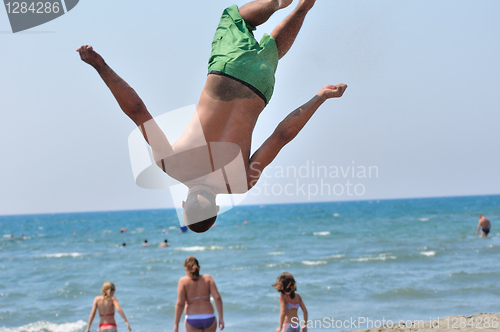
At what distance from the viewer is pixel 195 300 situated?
8.05 meters

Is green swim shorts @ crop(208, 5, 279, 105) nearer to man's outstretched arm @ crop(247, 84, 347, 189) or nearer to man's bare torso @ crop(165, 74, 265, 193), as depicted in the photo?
man's bare torso @ crop(165, 74, 265, 193)

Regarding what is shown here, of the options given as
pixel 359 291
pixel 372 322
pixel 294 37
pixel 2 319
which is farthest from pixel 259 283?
pixel 294 37

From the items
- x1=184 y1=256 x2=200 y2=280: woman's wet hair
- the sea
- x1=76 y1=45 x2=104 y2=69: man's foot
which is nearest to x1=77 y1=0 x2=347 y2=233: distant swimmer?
x1=76 y1=45 x2=104 y2=69: man's foot

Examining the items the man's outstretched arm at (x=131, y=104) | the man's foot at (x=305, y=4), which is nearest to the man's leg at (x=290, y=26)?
the man's foot at (x=305, y=4)

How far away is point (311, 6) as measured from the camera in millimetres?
4168

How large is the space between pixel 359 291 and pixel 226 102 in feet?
44.6

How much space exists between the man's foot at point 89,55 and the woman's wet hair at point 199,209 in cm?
122

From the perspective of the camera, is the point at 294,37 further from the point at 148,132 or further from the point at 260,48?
the point at 148,132

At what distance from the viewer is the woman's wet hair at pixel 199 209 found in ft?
12.3

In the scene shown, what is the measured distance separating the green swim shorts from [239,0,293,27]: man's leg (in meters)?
0.05

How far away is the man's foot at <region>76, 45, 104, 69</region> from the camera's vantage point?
10.7 ft

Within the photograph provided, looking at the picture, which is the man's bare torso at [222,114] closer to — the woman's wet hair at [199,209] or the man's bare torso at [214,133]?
the man's bare torso at [214,133]

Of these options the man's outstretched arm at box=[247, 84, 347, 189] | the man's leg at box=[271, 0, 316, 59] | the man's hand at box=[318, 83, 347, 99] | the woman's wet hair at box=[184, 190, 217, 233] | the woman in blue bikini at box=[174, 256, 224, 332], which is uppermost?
the man's leg at box=[271, 0, 316, 59]

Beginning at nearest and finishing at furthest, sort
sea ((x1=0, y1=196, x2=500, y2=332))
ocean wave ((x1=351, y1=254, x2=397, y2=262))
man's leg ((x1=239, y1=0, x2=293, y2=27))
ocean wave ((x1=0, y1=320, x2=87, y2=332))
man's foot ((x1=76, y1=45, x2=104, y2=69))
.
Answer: man's foot ((x1=76, y1=45, x2=104, y2=69))
man's leg ((x1=239, y1=0, x2=293, y2=27))
ocean wave ((x1=0, y1=320, x2=87, y2=332))
sea ((x1=0, y1=196, x2=500, y2=332))
ocean wave ((x1=351, y1=254, x2=397, y2=262))
